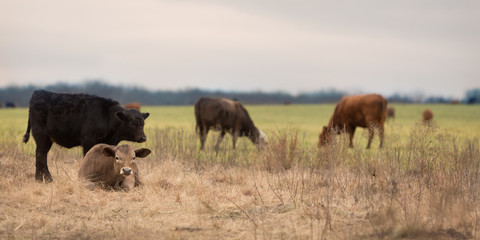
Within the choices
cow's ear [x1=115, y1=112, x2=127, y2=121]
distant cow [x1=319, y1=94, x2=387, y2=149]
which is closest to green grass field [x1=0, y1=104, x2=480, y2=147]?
distant cow [x1=319, y1=94, x2=387, y2=149]

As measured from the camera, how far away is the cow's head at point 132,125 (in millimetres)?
9219

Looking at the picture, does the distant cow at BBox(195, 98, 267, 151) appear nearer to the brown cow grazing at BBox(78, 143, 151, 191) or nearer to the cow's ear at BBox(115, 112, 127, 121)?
the cow's ear at BBox(115, 112, 127, 121)

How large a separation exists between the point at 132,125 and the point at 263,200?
3.15 metres

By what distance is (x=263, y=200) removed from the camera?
298 inches

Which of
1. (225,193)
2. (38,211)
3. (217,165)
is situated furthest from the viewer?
(217,165)

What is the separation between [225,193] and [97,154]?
235 centimetres

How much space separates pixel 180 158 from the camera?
38.7 feet

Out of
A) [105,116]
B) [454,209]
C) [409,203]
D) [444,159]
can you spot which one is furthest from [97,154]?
[444,159]

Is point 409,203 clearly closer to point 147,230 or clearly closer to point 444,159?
point 444,159

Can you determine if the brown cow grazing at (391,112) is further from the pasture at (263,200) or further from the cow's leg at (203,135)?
the pasture at (263,200)

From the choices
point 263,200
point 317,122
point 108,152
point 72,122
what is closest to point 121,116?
point 72,122

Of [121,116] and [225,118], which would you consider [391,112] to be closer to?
[225,118]

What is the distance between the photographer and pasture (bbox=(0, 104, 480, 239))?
5.89 meters

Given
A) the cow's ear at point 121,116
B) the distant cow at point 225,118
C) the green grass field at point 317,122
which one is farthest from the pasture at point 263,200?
the distant cow at point 225,118
